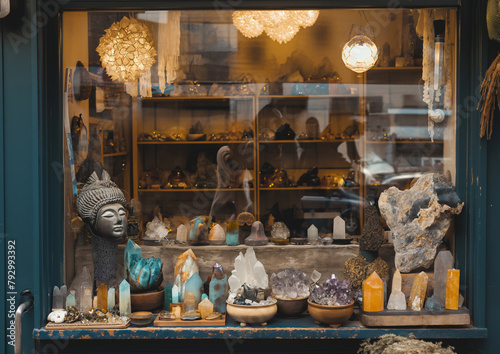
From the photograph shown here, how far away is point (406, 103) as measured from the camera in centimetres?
514

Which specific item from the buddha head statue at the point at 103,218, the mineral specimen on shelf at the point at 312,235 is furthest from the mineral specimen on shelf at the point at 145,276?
the mineral specimen on shelf at the point at 312,235

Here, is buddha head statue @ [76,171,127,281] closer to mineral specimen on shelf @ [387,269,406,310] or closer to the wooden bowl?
the wooden bowl

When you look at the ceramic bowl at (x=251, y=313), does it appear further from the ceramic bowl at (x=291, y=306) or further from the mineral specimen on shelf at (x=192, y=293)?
the mineral specimen on shelf at (x=192, y=293)

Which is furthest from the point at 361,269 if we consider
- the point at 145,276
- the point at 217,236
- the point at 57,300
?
the point at 57,300

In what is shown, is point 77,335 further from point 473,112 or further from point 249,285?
point 473,112

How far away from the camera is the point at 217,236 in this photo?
3787 millimetres

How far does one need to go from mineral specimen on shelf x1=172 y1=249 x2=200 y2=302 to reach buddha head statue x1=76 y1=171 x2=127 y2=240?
0.40 m

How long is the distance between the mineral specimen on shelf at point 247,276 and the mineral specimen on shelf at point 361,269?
0.55m

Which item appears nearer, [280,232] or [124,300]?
[124,300]

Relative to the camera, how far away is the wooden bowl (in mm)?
3262

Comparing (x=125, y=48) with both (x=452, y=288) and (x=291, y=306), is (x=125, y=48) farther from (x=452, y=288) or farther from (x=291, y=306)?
(x=452, y=288)

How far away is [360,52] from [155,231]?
1893 millimetres

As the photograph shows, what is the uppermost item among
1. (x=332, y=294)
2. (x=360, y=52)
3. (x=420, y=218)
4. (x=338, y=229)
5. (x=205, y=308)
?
(x=360, y=52)

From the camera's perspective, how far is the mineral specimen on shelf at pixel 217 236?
3766mm
